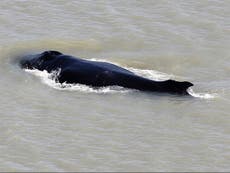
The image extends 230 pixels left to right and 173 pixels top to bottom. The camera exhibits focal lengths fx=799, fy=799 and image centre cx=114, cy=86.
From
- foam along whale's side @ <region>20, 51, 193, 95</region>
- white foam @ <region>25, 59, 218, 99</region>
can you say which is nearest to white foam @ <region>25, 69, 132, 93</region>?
white foam @ <region>25, 59, 218, 99</region>

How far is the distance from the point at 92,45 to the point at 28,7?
4.75 m

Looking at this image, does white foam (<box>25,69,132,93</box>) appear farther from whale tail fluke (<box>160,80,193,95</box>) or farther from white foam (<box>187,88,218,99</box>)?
white foam (<box>187,88,218,99</box>)

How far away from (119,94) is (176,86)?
180 cm

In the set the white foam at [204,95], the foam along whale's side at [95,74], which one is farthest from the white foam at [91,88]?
the foam along whale's side at [95,74]

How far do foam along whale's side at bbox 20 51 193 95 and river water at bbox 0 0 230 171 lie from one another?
0.28 m

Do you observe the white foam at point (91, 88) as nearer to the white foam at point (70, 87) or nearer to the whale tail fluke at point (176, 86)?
the white foam at point (70, 87)

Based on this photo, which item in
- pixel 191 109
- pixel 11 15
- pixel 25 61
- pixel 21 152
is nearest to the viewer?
pixel 21 152

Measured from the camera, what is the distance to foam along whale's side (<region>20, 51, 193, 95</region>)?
25.0 metres

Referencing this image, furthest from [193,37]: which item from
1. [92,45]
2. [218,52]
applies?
[92,45]

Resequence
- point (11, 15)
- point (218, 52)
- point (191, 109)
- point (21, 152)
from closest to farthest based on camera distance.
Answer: point (21, 152) < point (191, 109) < point (218, 52) < point (11, 15)

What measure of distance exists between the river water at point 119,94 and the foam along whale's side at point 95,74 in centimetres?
28

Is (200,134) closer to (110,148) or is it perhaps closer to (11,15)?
(110,148)

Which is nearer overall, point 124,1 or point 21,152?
point 21,152

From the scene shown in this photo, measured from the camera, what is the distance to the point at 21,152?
20.4m
